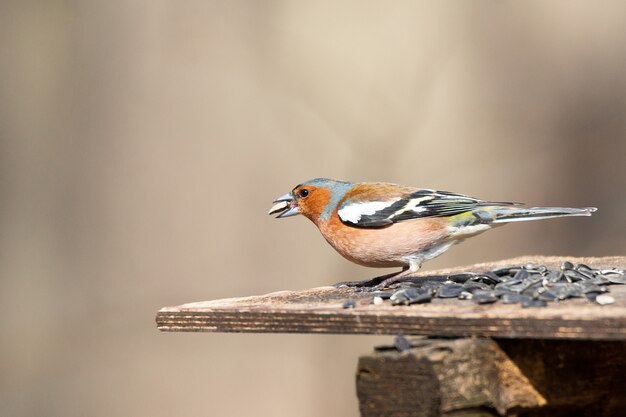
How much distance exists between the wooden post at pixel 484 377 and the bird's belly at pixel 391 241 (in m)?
1.57

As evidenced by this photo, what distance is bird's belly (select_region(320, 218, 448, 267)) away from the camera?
4.84 meters

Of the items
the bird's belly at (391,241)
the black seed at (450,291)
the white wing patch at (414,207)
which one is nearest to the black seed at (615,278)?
the black seed at (450,291)

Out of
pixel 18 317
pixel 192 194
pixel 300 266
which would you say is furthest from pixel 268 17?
pixel 18 317

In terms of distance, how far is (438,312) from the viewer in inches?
128

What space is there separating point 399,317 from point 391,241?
1570mm

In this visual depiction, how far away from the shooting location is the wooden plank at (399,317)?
9.60 ft

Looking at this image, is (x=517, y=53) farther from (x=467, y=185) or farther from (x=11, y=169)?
(x=11, y=169)

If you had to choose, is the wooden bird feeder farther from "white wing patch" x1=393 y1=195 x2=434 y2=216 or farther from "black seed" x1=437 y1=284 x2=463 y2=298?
"white wing patch" x1=393 y1=195 x2=434 y2=216

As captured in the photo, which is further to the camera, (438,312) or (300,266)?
(300,266)

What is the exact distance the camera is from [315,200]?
547 cm

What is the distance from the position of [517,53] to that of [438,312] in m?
5.69

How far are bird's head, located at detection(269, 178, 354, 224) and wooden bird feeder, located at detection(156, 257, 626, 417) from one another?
162 cm

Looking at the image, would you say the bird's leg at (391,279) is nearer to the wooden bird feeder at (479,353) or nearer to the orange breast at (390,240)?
the orange breast at (390,240)

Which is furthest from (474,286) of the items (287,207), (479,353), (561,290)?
(287,207)
